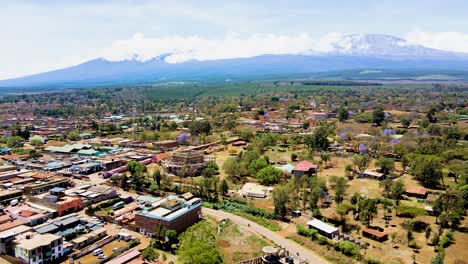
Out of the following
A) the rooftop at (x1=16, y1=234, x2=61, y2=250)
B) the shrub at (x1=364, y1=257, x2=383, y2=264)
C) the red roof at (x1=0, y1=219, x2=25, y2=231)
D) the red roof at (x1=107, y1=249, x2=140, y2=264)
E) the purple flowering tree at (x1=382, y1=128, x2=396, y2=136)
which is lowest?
the shrub at (x1=364, y1=257, x2=383, y2=264)

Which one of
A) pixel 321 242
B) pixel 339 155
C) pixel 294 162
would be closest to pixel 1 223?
pixel 321 242

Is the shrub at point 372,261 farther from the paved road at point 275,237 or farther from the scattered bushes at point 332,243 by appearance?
the paved road at point 275,237

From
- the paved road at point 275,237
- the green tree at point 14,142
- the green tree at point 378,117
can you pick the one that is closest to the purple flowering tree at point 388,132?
the green tree at point 378,117

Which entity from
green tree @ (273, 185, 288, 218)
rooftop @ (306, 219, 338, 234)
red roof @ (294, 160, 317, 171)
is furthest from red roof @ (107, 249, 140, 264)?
red roof @ (294, 160, 317, 171)

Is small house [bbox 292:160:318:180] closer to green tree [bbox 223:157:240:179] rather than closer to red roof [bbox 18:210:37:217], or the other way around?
green tree [bbox 223:157:240:179]

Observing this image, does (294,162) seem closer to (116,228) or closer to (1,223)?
(116,228)

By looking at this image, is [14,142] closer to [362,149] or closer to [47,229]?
[47,229]
